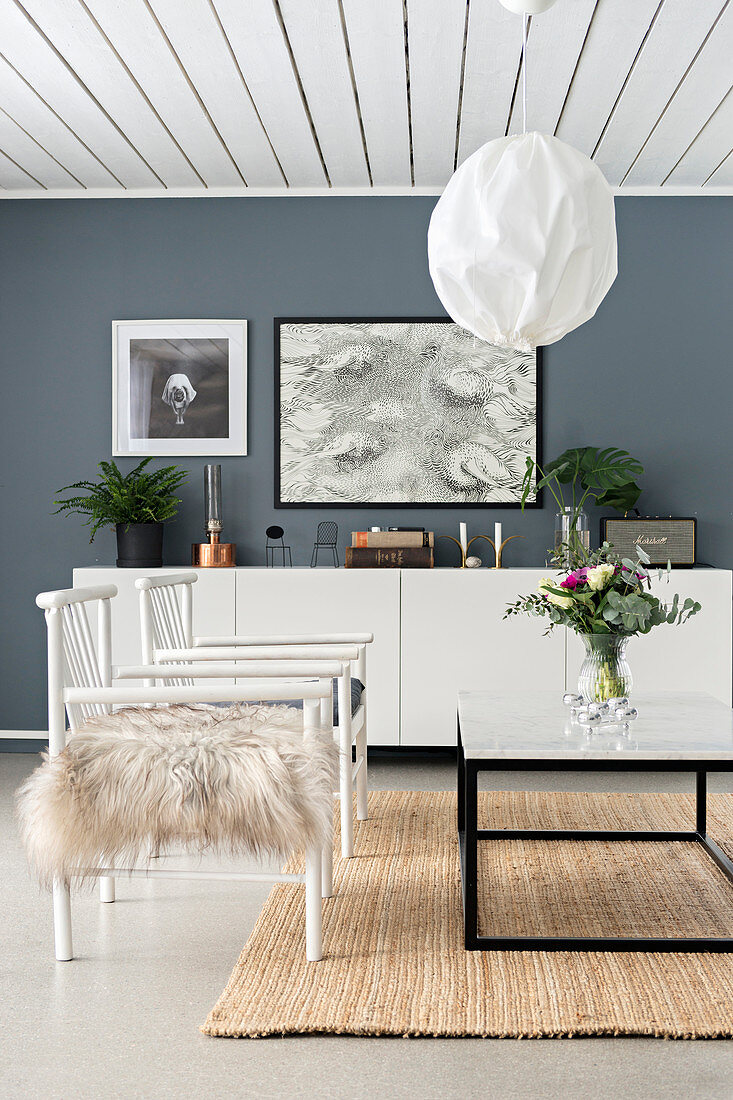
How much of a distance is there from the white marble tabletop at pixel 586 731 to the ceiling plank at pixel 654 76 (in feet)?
6.76

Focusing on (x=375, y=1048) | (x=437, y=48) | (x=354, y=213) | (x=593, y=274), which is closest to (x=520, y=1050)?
(x=375, y=1048)

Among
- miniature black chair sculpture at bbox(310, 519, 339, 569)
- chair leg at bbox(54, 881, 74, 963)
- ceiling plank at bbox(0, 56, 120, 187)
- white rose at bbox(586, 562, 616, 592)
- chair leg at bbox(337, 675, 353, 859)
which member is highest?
ceiling plank at bbox(0, 56, 120, 187)

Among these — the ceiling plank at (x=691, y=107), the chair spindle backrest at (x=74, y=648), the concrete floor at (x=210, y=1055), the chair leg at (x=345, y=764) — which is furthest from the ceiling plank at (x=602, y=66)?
the concrete floor at (x=210, y=1055)

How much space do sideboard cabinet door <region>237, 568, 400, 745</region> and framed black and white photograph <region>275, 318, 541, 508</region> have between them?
51cm

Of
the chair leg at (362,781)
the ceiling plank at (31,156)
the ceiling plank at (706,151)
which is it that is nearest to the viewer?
the chair leg at (362,781)

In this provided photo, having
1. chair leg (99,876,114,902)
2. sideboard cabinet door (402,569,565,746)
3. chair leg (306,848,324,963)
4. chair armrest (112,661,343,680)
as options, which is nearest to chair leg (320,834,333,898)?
chair leg (306,848,324,963)

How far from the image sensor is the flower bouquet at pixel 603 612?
2.53m

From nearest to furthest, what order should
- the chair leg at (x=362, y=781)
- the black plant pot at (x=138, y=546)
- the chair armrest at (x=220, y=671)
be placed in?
the chair armrest at (x=220, y=671), the chair leg at (x=362, y=781), the black plant pot at (x=138, y=546)

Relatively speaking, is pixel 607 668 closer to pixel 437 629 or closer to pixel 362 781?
pixel 362 781

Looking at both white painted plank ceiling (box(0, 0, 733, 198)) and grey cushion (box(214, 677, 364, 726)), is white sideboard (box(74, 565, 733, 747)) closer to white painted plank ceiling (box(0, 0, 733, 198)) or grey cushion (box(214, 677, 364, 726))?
grey cushion (box(214, 677, 364, 726))

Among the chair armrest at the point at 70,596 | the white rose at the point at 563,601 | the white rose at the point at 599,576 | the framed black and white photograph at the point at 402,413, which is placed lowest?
the white rose at the point at 563,601

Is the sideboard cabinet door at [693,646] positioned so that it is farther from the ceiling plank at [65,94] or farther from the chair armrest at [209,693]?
the ceiling plank at [65,94]

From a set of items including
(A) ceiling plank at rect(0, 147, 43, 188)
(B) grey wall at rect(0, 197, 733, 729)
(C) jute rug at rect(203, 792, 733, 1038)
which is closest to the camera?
(C) jute rug at rect(203, 792, 733, 1038)

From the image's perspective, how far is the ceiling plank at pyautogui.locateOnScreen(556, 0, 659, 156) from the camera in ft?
9.38
